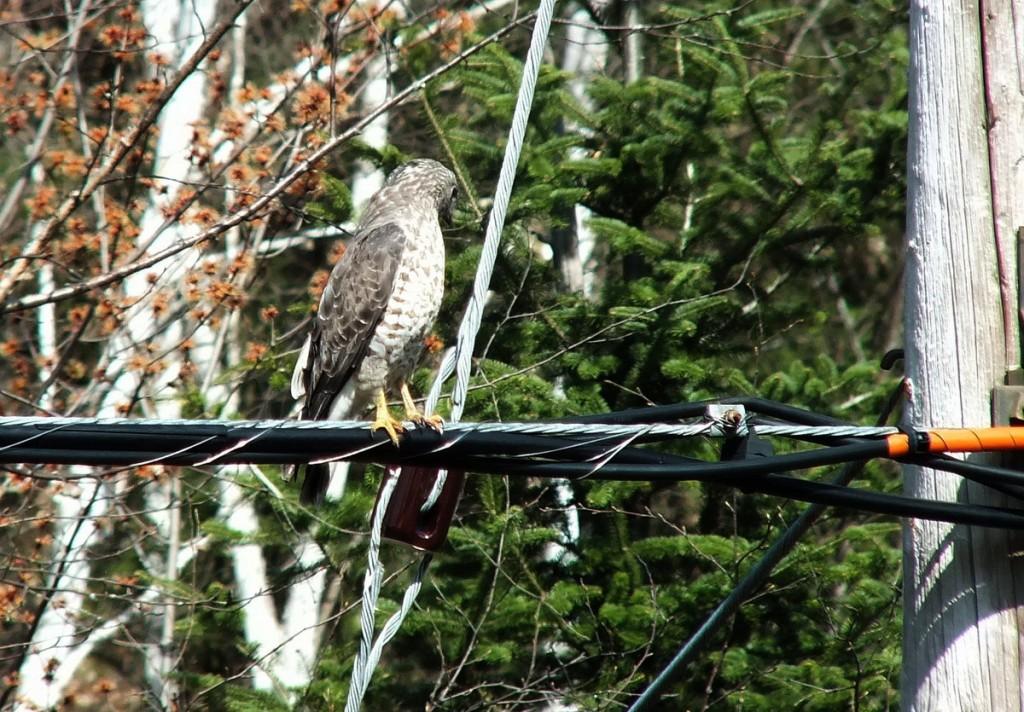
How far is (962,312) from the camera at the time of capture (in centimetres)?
324

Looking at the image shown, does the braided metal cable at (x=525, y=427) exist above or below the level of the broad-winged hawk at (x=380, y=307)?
below

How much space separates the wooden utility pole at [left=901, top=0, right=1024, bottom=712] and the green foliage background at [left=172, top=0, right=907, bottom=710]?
2.25 metres

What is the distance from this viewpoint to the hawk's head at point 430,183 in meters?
5.32

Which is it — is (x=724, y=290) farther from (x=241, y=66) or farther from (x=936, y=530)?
(x=241, y=66)

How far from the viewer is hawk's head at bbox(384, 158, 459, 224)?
5324 mm


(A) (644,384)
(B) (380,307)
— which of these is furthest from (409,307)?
(A) (644,384)

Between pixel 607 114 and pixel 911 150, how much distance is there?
10.7ft

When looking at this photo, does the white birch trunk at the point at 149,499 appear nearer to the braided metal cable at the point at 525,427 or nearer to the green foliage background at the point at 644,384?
the green foliage background at the point at 644,384

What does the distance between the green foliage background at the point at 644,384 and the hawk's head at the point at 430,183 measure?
73 cm

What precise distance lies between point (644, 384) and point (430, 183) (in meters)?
1.75

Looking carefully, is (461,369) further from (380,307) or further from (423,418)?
(380,307)

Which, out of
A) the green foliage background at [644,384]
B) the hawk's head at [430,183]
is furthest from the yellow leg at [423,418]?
the green foliage background at [644,384]

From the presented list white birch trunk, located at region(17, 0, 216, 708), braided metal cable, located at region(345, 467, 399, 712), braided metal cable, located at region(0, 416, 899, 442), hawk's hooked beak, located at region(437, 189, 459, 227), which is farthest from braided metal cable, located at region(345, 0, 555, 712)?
white birch trunk, located at region(17, 0, 216, 708)

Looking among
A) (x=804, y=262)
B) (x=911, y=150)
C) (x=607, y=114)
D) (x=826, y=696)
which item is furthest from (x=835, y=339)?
(x=911, y=150)
